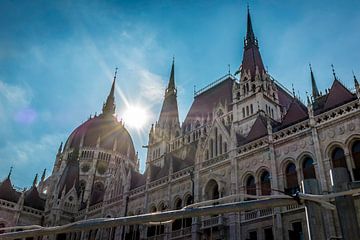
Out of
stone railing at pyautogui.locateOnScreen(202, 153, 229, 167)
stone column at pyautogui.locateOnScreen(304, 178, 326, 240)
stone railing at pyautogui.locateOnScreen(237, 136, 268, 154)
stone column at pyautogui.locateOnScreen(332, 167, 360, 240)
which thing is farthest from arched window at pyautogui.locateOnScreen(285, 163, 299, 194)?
stone column at pyautogui.locateOnScreen(332, 167, 360, 240)

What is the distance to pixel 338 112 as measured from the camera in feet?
72.7

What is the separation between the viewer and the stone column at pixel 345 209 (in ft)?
10.9

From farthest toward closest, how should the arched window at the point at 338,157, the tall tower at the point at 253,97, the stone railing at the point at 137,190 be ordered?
the stone railing at the point at 137,190 < the tall tower at the point at 253,97 < the arched window at the point at 338,157

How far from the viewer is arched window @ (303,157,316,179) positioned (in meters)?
22.5

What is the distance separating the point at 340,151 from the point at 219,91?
1184 inches

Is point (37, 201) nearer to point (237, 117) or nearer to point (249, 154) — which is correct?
point (237, 117)

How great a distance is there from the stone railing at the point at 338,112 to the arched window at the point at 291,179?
3718 mm

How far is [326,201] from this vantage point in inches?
141

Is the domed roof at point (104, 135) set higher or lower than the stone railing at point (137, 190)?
higher

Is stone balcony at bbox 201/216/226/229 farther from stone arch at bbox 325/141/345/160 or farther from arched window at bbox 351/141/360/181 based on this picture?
arched window at bbox 351/141/360/181

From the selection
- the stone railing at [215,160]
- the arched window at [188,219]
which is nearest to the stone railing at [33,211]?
the arched window at [188,219]

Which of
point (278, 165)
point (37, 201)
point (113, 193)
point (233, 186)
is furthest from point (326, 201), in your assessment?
point (37, 201)

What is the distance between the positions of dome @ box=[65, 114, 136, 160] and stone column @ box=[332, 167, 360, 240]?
231ft

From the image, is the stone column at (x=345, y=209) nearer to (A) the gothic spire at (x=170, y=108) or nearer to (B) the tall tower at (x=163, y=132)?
(B) the tall tower at (x=163, y=132)
